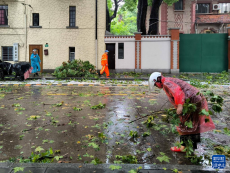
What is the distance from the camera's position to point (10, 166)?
134 inches

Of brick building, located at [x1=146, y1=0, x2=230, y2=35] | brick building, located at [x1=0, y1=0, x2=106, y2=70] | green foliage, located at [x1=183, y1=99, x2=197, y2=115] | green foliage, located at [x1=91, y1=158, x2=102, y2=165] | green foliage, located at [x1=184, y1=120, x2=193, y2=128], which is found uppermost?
brick building, located at [x1=146, y1=0, x2=230, y2=35]

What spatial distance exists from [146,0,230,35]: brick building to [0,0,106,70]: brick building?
11132mm

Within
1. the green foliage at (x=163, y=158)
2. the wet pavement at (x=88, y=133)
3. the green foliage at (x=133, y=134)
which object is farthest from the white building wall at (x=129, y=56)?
the green foliage at (x=163, y=158)

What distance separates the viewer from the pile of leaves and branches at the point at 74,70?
17016mm

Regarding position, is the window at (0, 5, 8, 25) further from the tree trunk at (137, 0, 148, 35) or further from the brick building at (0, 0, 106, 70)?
the tree trunk at (137, 0, 148, 35)

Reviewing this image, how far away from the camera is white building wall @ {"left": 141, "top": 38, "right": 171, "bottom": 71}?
21.5 metres

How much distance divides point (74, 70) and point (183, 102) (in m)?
14.4

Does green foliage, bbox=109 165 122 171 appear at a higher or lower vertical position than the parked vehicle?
lower

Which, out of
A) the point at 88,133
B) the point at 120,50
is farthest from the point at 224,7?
the point at 88,133

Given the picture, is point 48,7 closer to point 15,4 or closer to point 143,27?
point 15,4

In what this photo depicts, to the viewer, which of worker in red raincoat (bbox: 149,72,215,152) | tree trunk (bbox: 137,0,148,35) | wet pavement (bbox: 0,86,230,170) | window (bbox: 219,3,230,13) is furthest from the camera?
window (bbox: 219,3,230,13)

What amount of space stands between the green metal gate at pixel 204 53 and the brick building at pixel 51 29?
7265 mm

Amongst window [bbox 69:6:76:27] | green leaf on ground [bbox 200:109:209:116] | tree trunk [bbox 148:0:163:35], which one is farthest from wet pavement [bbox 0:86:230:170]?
tree trunk [bbox 148:0:163:35]

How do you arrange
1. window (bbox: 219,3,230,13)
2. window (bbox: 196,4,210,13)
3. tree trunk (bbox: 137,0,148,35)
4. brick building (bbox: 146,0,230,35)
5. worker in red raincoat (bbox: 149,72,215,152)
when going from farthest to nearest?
1. window (bbox: 196,4,210,13)
2. window (bbox: 219,3,230,13)
3. brick building (bbox: 146,0,230,35)
4. tree trunk (bbox: 137,0,148,35)
5. worker in red raincoat (bbox: 149,72,215,152)
